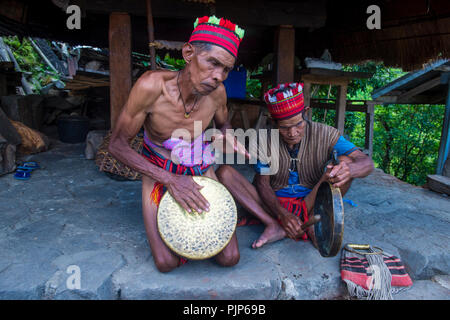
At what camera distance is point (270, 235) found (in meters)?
2.36

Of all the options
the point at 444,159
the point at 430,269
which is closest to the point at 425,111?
the point at 444,159

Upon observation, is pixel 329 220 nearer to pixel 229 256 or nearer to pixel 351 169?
pixel 351 169

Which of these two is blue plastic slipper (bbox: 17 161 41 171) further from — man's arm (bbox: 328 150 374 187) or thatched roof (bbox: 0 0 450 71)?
man's arm (bbox: 328 150 374 187)

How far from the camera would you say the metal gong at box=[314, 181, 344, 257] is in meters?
1.76

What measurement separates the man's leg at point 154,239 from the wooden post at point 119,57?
6.15 feet

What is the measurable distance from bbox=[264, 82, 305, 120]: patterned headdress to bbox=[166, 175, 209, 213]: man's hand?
81cm

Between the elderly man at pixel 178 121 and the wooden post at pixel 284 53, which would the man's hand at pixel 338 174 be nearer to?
the elderly man at pixel 178 121

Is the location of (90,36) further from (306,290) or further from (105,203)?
(306,290)

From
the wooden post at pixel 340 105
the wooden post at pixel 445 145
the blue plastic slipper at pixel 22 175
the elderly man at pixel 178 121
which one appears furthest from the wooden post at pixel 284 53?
the blue plastic slipper at pixel 22 175

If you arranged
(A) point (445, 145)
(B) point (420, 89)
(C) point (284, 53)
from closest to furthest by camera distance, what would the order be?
(C) point (284, 53)
(A) point (445, 145)
(B) point (420, 89)

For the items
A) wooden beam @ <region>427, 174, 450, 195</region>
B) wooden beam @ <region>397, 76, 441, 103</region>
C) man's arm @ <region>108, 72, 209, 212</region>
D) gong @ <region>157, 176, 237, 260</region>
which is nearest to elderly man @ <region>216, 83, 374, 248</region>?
gong @ <region>157, 176, 237, 260</region>

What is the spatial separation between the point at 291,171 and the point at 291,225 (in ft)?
1.50

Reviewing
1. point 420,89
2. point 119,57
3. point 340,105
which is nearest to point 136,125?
point 119,57

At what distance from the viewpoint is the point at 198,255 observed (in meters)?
1.85
